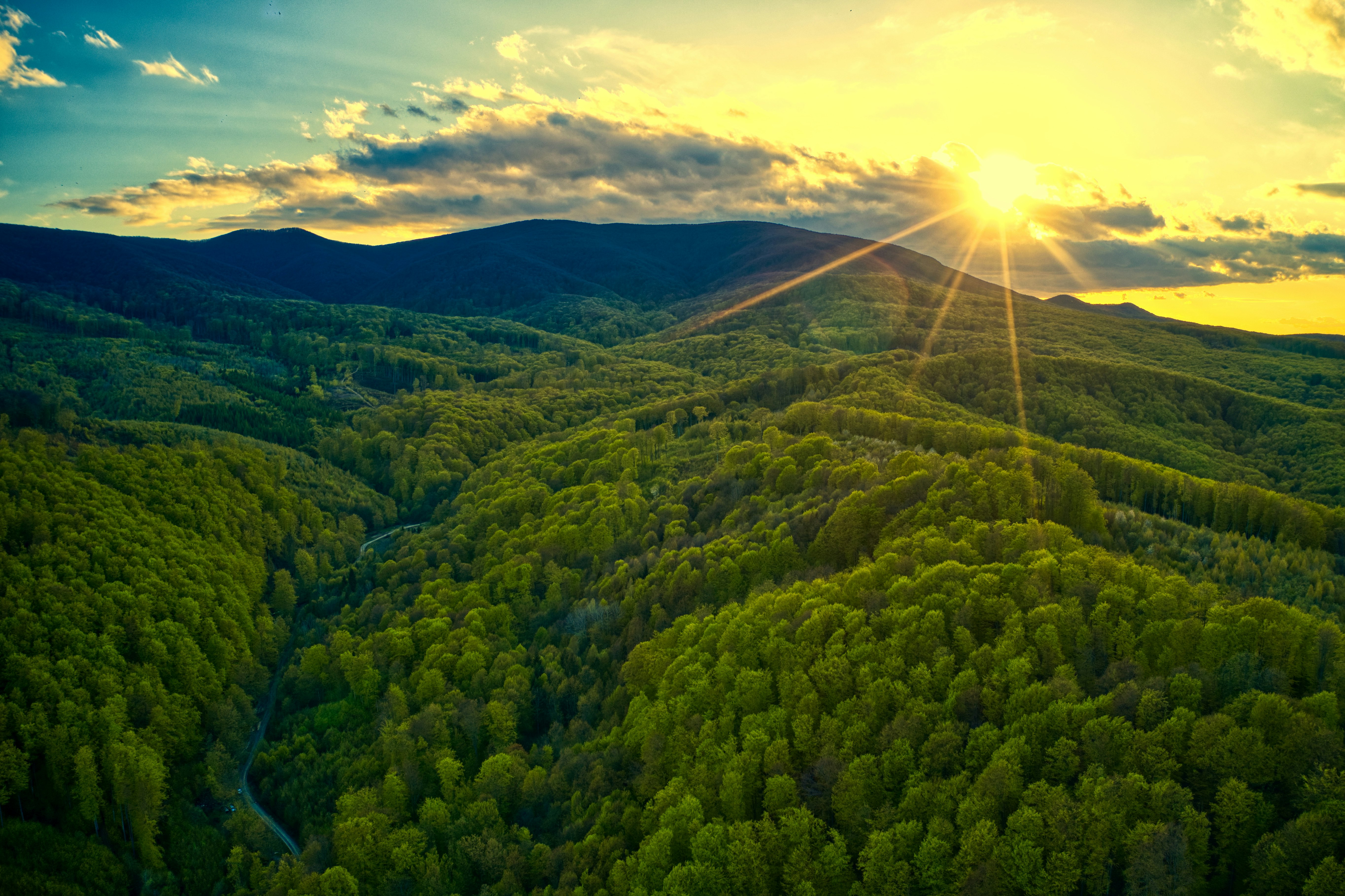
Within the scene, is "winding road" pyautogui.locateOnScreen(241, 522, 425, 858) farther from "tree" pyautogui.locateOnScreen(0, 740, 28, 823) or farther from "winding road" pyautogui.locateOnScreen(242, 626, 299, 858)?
"tree" pyautogui.locateOnScreen(0, 740, 28, 823)

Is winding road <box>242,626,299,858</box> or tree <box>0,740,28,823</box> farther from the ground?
tree <box>0,740,28,823</box>

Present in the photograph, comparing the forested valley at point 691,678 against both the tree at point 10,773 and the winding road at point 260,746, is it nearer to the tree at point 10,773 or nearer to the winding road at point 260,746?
the tree at point 10,773

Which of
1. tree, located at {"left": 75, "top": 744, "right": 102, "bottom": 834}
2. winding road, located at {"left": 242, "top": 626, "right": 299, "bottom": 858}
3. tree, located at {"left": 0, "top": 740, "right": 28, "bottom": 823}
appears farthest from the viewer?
winding road, located at {"left": 242, "top": 626, "right": 299, "bottom": 858}

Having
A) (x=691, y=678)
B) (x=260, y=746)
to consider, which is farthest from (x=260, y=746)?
(x=691, y=678)

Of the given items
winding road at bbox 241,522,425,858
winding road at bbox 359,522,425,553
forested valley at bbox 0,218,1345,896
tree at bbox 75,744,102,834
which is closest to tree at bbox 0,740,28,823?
forested valley at bbox 0,218,1345,896

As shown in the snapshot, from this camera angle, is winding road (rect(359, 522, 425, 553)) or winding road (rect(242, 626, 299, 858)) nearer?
winding road (rect(242, 626, 299, 858))

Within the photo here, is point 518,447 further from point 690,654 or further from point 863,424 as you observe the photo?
point 690,654

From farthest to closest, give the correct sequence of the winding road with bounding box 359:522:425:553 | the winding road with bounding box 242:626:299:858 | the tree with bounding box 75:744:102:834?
1. the winding road with bounding box 359:522:425:553
2. the winding road with bounding box 242:626:299:858
3. the tree with bounding box 75:744:102:834

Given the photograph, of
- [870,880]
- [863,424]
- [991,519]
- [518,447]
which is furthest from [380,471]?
[870,880]

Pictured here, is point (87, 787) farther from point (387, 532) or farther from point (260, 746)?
point (387, 532)
